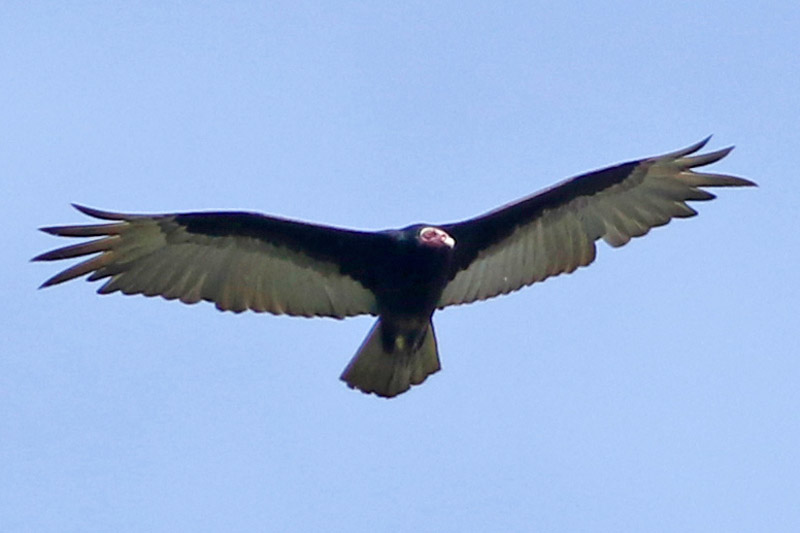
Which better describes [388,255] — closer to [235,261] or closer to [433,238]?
[433,238]

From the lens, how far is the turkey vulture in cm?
1108

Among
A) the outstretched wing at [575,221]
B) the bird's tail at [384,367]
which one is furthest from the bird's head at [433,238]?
the bird's tail at [384,367]

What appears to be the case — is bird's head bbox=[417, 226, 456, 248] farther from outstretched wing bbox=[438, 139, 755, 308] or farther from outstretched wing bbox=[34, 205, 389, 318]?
outstretched wing bbox=[438, 139, 755, 308]

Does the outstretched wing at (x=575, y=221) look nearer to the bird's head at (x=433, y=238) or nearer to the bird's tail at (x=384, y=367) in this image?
the bird's tail at (x=384, y=367)

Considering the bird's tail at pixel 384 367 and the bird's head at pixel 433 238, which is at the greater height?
the bird's head at pixel 433 238

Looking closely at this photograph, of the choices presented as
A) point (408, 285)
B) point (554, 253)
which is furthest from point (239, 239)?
point (554, 253)

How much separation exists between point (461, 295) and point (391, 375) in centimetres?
69

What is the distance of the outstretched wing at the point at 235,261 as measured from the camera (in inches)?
440

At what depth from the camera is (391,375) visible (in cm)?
1140

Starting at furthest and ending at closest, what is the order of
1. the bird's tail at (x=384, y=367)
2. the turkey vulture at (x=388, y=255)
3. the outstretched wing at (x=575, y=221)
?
the outstretched wing at (x=575, y=221) → the bird's tail at (x=384, y=367) → the turkey vulture at (x=388, y=255)

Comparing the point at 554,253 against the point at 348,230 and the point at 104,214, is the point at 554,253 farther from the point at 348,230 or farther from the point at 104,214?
the point at 104,214

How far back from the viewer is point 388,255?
11.1 m

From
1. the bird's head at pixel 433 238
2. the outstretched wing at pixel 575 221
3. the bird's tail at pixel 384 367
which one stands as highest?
the outstretched wing at pixel 575 221

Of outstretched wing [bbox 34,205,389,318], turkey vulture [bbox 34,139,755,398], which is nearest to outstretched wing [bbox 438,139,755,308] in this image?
turkey vulture [bbox 34,139,755,398]
